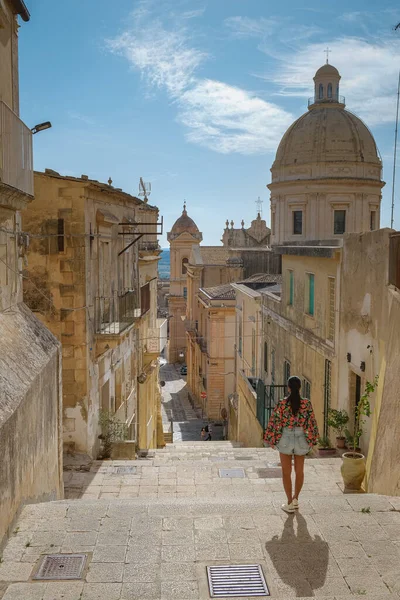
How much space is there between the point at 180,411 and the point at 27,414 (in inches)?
1343

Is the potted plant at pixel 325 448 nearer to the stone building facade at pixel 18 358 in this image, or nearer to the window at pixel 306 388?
the window at pixel 306 388

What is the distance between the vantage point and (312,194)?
1374 inches

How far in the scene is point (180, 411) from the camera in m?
40.4

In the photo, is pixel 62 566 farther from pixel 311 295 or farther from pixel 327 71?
pixel 327 71

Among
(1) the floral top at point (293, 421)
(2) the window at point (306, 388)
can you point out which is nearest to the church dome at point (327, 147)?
(2) the window at point (306, 388)

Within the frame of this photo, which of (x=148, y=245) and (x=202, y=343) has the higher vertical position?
(x=148, y=245)

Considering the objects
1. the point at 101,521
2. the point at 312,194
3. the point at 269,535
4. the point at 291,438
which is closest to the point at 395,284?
the point at 291,438

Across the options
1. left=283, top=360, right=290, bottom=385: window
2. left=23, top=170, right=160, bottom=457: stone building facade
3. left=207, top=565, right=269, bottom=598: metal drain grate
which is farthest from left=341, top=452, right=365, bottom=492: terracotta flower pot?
left=283, top=360, right=290, bottom=385: window

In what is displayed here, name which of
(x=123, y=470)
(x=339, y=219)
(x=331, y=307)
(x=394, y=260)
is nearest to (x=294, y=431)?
(x=394, y=260)

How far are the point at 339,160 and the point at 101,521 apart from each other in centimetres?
3151

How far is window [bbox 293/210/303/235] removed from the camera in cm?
3538

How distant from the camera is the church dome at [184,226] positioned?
5875 cm

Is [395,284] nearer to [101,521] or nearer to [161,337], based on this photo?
[101,521]

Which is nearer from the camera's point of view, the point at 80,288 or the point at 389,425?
the point at 389,425
